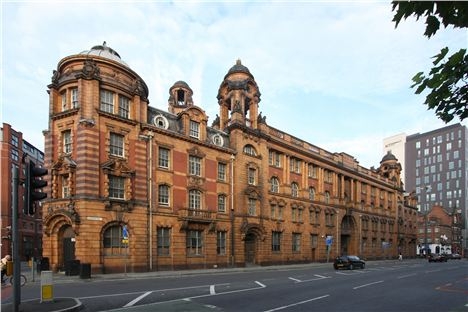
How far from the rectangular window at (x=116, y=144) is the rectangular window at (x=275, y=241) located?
2080 centimetres

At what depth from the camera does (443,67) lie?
5.32 meters

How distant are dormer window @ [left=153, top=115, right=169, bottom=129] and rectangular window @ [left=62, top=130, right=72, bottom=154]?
699 centimetres

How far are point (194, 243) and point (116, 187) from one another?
9.11m

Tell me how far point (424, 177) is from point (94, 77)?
127 metres

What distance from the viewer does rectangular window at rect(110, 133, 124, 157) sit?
3138 cm

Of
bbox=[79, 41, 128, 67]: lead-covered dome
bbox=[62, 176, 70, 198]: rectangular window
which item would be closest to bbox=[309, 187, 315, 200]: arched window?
bbox=[79, 41, 128, 67]: lead-covered dome

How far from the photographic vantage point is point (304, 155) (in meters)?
51.7

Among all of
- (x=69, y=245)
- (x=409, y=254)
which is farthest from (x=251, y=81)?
(x=409, y=254)

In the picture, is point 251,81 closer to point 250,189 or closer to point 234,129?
point 234,129

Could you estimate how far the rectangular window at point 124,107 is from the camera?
106ft

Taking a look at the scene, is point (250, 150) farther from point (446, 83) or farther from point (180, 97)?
point (446, 83)

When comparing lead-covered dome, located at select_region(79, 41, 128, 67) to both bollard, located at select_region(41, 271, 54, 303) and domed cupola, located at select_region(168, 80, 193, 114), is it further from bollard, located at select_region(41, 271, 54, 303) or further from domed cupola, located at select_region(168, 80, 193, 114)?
bollard, located at select_region(41, 271, 54, 303)

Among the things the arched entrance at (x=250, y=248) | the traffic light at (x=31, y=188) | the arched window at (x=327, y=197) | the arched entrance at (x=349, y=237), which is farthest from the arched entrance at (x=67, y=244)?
the arched entrance at (x=349, y=237)

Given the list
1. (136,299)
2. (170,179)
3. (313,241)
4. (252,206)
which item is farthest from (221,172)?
(136,299)
